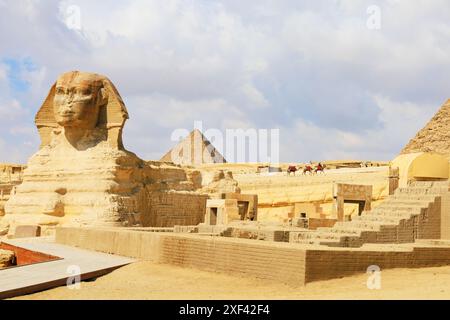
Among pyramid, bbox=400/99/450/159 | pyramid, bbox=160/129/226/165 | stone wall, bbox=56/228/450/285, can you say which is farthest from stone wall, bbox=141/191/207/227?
pyramid, bbox=160/129/226/165

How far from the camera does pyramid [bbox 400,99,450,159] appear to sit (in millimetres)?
25438

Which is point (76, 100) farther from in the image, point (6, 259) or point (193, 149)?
point (193, 149)

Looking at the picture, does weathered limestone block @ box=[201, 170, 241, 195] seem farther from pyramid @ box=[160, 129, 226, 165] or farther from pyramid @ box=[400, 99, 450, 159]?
pyramid @ box=[160, 129, 226, 165]

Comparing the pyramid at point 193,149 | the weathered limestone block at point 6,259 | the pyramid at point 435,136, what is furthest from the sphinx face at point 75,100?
the pyramid at point 193,149

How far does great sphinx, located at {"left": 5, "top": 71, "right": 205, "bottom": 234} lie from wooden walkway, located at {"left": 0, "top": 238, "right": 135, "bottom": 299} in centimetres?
629

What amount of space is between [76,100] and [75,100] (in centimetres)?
3

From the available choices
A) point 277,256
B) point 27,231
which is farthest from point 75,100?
point 277,256

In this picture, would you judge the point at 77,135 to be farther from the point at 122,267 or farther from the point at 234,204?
the point at 122,267

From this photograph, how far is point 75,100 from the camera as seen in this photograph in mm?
20203
